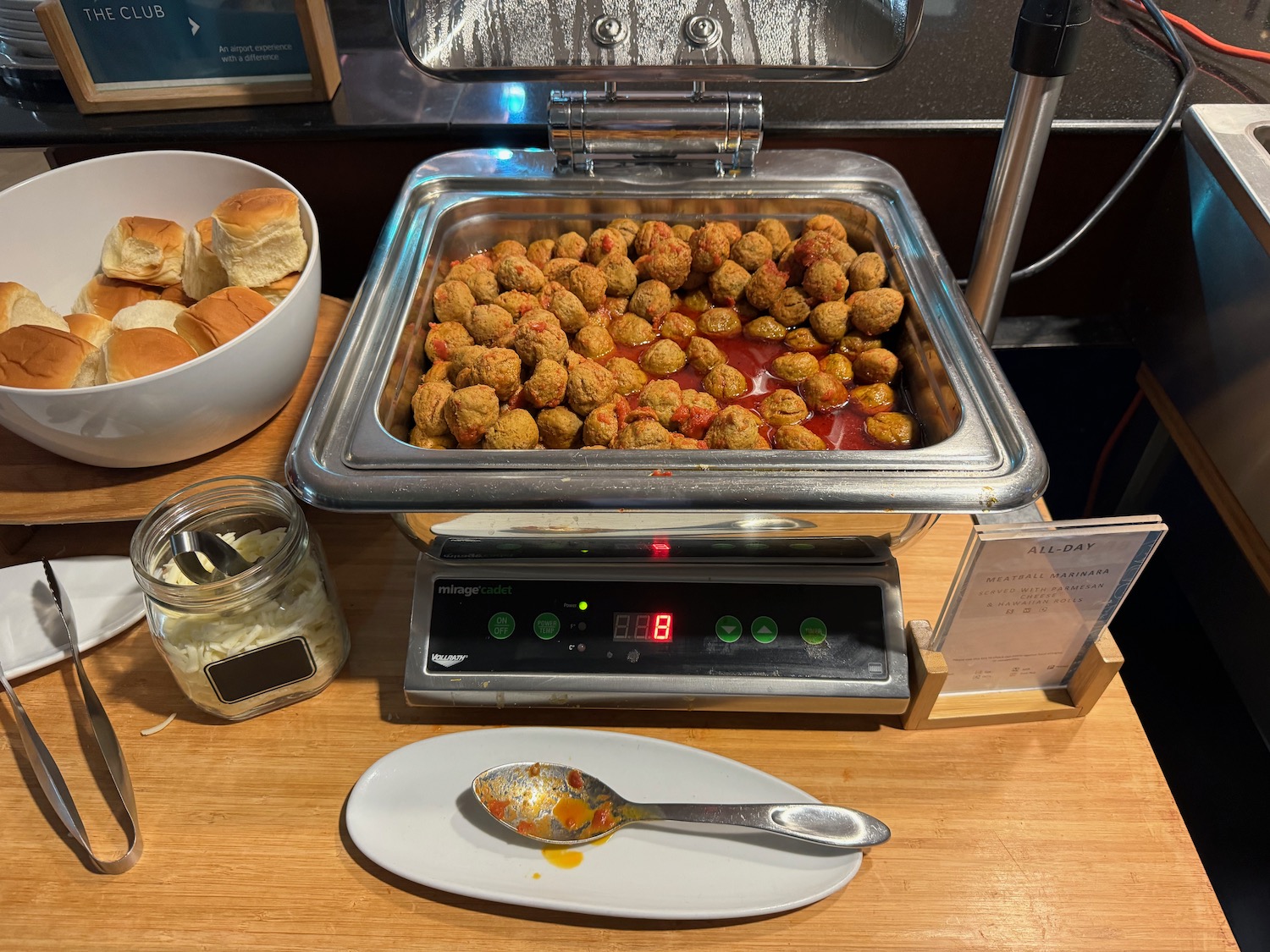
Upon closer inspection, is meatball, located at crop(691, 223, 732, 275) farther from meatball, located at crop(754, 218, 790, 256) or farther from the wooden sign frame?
the wooden sign frame

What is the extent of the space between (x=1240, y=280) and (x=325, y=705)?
143 centimetres

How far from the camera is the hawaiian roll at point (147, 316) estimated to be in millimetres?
1031

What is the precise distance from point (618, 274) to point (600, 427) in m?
0.28

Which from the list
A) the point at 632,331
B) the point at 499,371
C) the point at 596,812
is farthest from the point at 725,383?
the point at 596,812

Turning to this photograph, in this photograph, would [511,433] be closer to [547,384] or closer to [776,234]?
[547,384]

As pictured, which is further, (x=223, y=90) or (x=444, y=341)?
(x=223, y=90)

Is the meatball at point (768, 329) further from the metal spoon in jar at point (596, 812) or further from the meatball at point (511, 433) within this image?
the metal spoon in jar at point (596, 812)

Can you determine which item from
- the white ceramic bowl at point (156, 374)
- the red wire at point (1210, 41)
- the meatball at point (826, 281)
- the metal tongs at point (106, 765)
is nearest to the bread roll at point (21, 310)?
the white ceramic bowl at point (156, 374)

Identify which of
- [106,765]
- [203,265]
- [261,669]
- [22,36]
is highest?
[22,36]

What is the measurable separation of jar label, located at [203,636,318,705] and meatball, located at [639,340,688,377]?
19.9 inches

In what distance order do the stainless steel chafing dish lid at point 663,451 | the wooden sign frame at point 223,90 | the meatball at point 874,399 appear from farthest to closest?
the wooden sign frame at point 223,90 < the meatball at point 874,399 < the stainless steel chafing dish lid at point 663,451

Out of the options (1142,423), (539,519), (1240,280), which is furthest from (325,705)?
(1142,423)

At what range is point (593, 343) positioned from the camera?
1046mm

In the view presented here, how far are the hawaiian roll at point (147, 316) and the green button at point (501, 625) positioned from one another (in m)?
0.54
